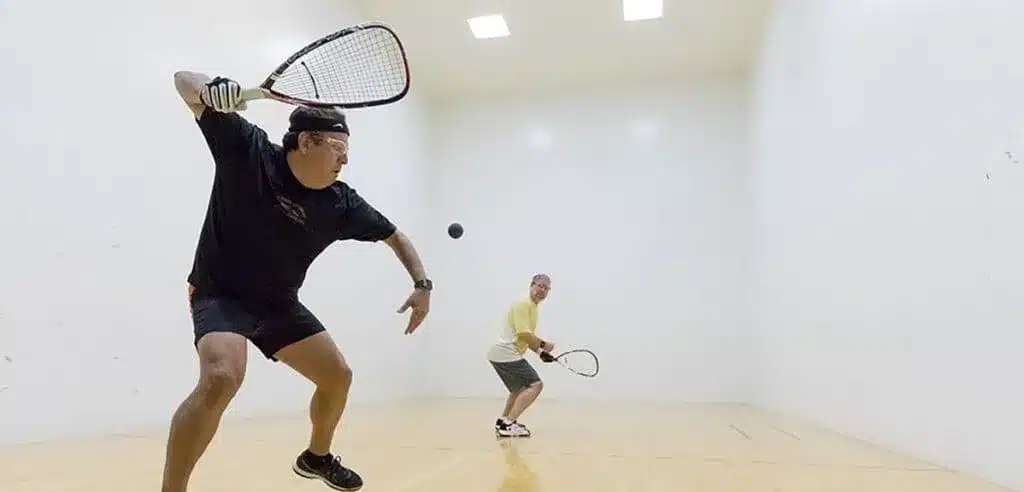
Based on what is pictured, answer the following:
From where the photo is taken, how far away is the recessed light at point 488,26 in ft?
20.7

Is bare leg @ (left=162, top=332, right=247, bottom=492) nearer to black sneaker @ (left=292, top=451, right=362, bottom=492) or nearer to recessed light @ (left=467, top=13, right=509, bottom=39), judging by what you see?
black sneaker @ (left=292, top=451, right=362, bottom=492)

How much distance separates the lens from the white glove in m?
1.23

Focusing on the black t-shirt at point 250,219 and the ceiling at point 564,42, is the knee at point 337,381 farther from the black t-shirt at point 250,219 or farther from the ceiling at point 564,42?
the ceiling at point 564,42

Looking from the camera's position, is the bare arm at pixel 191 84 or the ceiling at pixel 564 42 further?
the ceiling at pixel 564 42

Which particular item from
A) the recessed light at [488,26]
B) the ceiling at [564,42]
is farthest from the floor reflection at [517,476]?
the recessed light at [488,26]

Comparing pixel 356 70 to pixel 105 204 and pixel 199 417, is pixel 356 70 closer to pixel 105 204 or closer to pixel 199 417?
pixel 199 417

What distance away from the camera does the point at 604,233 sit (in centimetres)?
738

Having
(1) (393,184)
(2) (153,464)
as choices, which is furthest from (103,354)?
(1) (393,184)

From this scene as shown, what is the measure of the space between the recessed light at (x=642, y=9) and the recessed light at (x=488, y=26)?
99cm

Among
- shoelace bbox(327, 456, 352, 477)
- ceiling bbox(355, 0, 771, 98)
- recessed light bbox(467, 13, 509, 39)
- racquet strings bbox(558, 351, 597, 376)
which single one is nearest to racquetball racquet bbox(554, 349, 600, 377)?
racquet strings bbox(558, 351, 597, 376)

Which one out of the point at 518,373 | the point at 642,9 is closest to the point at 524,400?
the point at 518,373

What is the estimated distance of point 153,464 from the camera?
2.38 m

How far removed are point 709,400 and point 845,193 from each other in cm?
362

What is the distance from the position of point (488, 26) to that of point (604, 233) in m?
2.20
